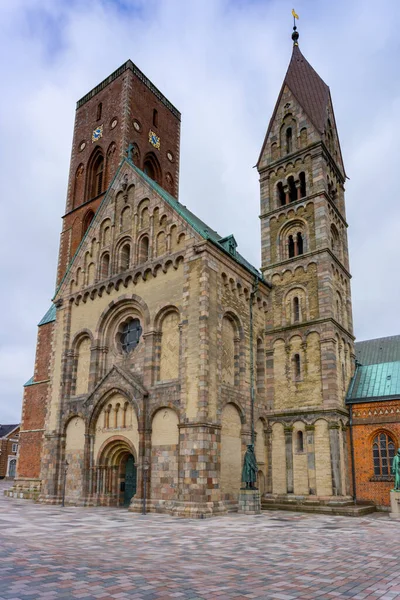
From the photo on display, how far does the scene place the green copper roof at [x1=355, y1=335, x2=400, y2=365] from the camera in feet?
126

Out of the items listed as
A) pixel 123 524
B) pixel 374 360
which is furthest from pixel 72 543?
pixel 374 360

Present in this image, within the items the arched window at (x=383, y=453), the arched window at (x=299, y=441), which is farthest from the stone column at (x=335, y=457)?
the arched window at (x=383, y=453)

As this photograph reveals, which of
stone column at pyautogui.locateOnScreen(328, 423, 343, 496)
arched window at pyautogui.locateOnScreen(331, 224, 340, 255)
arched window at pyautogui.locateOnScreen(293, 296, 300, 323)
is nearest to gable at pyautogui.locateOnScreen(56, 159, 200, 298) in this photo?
arched window at pyautogui.locateOnScreen(293, 296, 300, 323)

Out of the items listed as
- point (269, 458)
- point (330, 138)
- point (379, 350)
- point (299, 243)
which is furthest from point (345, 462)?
point (330, 138)

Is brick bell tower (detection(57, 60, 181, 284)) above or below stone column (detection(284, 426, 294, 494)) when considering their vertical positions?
above

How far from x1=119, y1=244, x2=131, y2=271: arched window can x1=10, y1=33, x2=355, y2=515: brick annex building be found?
0.30ft

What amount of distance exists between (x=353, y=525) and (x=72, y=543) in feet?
37.5

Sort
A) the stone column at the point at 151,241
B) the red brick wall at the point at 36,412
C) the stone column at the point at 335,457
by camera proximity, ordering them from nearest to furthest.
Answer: the stone column at the point at 335,457
the stone column at the point at 151,241
the red brick wall at the point at 36,412

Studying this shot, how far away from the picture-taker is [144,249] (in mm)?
29844

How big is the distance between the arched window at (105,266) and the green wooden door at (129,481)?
36.6ft

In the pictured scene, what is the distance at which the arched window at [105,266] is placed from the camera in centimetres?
3175

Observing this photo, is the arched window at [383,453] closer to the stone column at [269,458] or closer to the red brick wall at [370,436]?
the red brick wall at [370,436]

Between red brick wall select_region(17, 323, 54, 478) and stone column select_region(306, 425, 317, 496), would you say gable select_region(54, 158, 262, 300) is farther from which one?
stone column select_region(306, 425, 317, 496)

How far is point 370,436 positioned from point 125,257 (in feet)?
57.2
